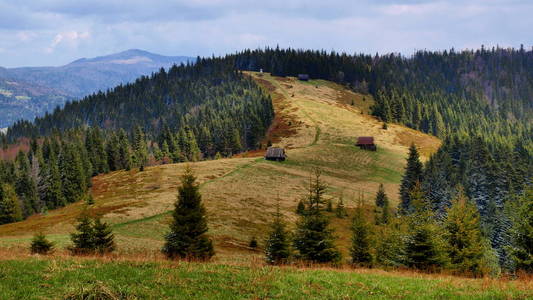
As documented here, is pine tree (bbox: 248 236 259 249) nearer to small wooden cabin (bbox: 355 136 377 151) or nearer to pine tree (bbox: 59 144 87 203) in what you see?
pine tree (bbox: 59 144 87 203)

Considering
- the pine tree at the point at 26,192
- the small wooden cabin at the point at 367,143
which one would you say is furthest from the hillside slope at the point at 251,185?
the pine tree at the point at 26,192

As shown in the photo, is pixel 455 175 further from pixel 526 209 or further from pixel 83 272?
pixel 83 272

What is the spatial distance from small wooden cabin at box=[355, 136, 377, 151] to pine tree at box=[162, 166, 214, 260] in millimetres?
122078

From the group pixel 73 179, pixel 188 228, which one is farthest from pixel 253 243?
pixel 73 179

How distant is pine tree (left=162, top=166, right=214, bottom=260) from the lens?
1412 inches

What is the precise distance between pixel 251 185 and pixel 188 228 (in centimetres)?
6288

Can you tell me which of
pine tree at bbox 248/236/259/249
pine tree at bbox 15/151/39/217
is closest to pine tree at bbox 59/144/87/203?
pine tree at bbox 15/151/39/217

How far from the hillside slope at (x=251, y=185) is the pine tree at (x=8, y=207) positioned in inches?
461

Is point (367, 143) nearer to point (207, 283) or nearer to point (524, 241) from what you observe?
point (524, 241)

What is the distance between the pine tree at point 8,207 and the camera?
320 ft

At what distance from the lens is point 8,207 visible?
321 ft

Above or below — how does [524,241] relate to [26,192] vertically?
above

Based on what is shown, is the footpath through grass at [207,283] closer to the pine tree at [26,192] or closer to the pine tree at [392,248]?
the pine tree at [392,248]

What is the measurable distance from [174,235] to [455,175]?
81190 mm
